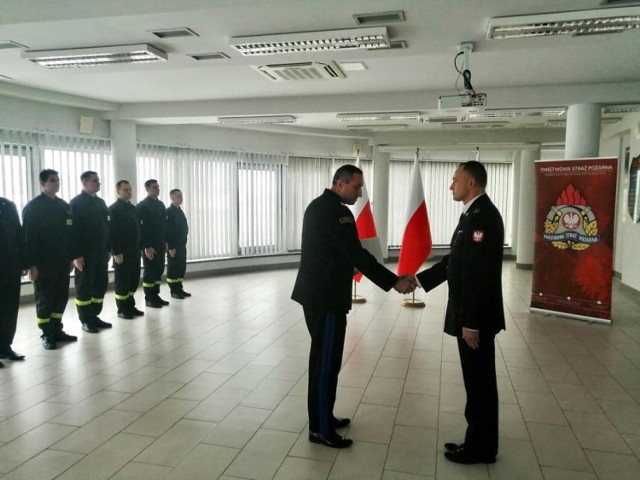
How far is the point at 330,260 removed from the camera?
2.85 meters

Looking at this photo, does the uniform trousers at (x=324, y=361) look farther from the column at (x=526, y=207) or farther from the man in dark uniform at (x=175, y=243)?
the column at (x=526, y=207)

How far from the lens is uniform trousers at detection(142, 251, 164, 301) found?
666 cm

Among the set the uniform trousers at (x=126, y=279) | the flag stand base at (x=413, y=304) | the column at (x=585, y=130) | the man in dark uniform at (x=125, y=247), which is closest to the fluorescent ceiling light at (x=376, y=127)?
the column at (x=585, y=130)

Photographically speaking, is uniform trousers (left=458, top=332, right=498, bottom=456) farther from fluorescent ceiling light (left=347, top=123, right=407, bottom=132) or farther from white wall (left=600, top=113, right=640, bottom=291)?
fluorescent ceiling light (left=347, top=123, right=407, bottom=132)

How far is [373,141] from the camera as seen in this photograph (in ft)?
36.7

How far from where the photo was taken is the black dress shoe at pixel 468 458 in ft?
9.02

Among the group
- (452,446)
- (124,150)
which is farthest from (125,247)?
(452,446)

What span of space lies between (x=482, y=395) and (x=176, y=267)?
564 cm

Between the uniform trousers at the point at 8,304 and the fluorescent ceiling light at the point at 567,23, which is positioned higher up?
the fluorescent ceiling light at the point at 567,23

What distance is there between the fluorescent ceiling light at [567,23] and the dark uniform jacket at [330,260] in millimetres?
2204

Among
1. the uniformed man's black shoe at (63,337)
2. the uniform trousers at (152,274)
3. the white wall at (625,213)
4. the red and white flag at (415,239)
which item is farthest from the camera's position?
the white wall at (625,213)

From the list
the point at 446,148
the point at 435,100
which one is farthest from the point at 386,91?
the point at 446,148

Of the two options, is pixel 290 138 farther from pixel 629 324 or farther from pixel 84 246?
pixel 629 324

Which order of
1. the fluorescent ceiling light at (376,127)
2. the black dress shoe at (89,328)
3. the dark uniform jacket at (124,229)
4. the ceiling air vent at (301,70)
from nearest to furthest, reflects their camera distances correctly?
the ceiling air vent at (301,70), the black dress shoe at (89,328), the dark uniform jacket at (124,229), the fluorescent ceiling light at (376,127)
